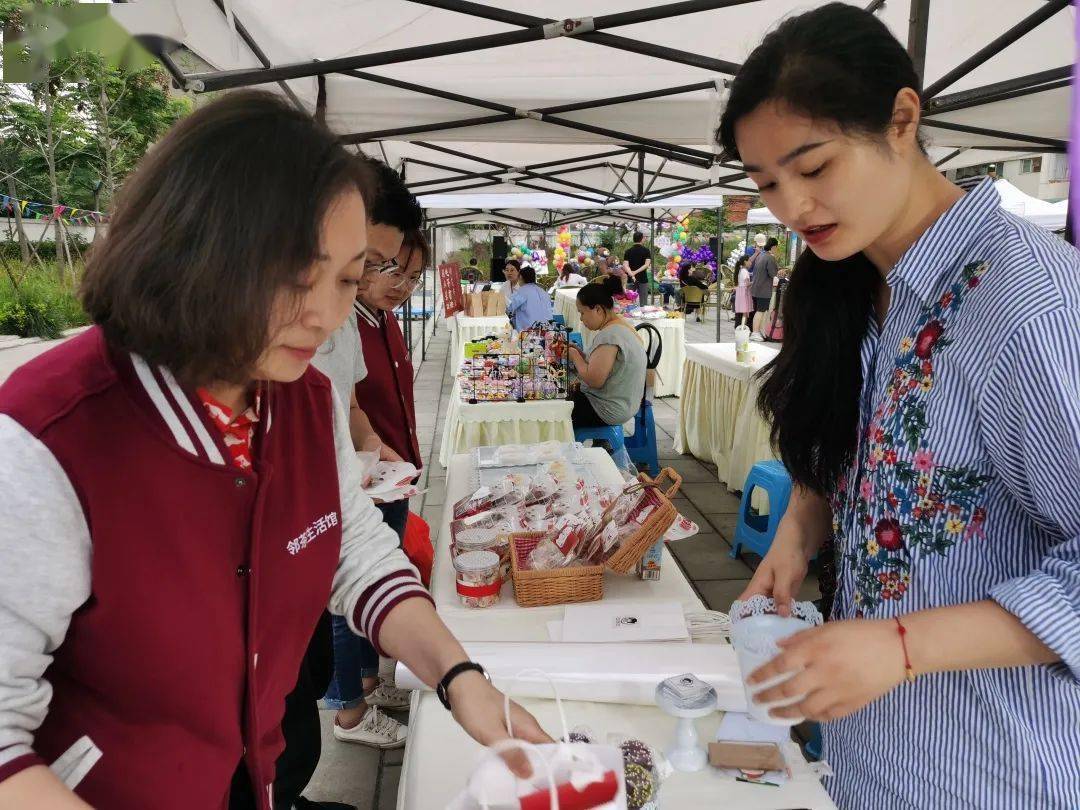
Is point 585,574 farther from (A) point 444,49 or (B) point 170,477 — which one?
(A) point 444,49

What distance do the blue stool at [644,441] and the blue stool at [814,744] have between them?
9.93 ft

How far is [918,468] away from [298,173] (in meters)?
0.86

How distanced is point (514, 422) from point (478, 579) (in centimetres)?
225

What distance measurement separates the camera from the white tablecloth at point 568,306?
424 inches

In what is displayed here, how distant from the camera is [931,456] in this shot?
2.95 ft

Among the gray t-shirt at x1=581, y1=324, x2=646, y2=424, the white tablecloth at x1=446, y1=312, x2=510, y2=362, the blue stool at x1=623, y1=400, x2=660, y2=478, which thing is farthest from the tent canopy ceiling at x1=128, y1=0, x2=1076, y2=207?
the white tablecloth at x1=446, y1=312, x2=510, y2=362

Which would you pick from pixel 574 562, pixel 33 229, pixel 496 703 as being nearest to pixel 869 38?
pixel 496 703

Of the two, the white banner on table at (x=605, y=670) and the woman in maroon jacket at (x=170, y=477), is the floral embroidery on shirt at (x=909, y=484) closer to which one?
the white banner on table at (x=605, y=670)

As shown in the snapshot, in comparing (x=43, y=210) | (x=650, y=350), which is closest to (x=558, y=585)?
(x=650, y=350)

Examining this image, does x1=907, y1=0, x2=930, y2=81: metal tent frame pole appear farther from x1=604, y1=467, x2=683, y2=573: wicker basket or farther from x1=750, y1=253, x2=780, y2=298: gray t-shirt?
x1=750, y1=253, x2=780, y2=298: gray t-shirt

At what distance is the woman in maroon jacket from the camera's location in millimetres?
686

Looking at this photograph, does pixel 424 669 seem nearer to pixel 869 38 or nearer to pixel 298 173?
pixel 298 173

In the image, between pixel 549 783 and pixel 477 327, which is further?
pixel 477 327

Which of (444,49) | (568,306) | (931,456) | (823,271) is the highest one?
(444,49)
